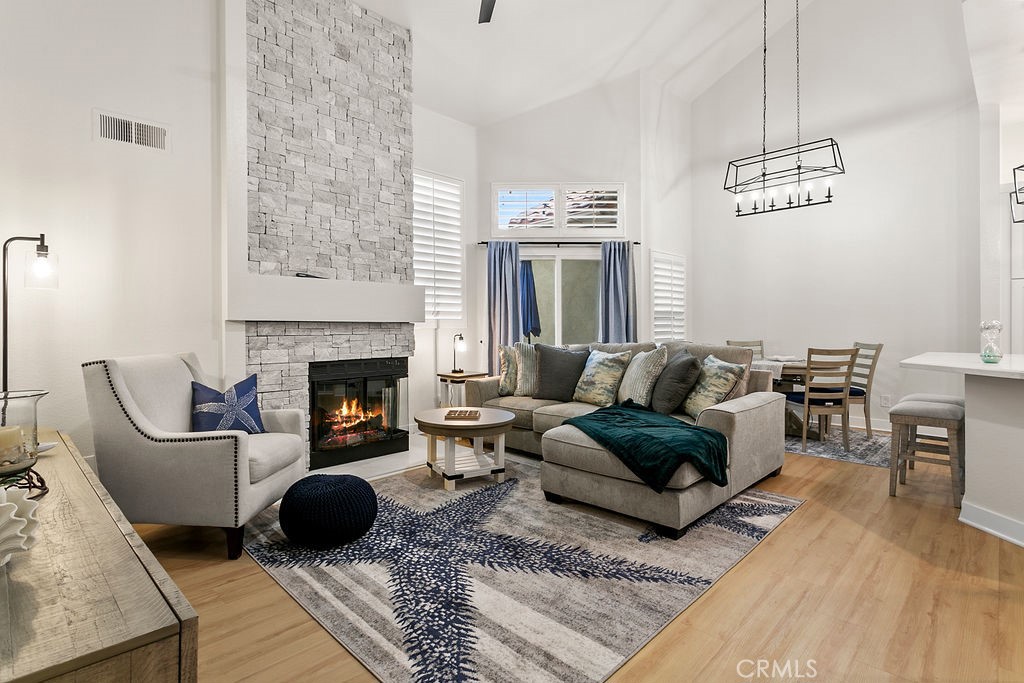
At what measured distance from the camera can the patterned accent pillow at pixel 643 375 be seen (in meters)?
3.99

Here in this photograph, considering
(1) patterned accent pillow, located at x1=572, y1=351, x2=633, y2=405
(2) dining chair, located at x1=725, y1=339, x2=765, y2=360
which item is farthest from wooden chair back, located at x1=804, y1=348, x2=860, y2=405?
(1) patterned accent pillow, located at x1=572, y1=351, x2=633, y2=405

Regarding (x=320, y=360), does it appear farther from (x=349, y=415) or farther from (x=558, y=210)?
(x=558, y=210)

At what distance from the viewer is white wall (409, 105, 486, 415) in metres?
5.62

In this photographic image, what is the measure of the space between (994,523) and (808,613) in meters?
1.58

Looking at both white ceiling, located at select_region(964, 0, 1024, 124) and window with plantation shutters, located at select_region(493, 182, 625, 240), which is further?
window with plantation shutters, located at select_region(493, 182, 625, 240)

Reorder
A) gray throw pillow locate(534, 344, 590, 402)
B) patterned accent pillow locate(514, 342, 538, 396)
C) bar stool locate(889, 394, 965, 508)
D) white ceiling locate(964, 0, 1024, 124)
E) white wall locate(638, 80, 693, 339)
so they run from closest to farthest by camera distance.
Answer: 1. white ceiling locate(964, 0, 1024, 124)
2. bar stool locate(889, 394, 965, 508)
3. gray throw pillow locate(534, 344, 590, 402)
4. patterned accent pillow locate(514, 342, 538, 396)
5. white wall locate(638, 80, 693, 339)

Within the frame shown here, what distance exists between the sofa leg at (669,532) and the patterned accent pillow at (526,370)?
202 centimetres

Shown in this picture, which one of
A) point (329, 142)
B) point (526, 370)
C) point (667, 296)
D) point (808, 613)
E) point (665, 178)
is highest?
point (665, 178)

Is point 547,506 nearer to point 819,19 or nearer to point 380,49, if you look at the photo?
point 380,49

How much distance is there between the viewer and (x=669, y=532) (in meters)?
2.76

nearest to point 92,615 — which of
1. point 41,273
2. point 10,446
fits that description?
point 10,446

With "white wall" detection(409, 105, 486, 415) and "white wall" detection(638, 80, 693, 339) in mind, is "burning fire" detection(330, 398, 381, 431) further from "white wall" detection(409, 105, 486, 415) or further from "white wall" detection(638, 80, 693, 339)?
"white wall" detection(638, 80, 693, 339)

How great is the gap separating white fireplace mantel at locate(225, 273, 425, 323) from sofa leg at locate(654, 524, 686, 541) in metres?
2.72

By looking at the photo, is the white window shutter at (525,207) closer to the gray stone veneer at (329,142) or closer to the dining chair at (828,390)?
the gray stone veneer at (329,142)
